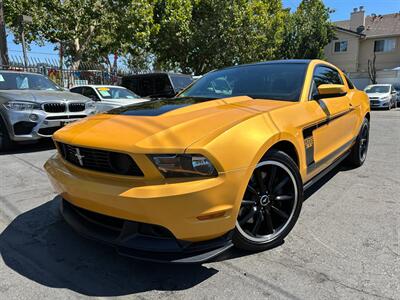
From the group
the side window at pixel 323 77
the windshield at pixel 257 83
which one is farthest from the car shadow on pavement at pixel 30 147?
the side window at pixel 323 77

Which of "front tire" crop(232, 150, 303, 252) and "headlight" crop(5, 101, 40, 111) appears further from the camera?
"headlight" crop(5, 101, 40, 111)

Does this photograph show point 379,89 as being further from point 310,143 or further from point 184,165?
point 184,165

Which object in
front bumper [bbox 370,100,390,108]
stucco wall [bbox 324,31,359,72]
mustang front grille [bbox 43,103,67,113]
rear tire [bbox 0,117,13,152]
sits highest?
stucco wall [bbox 324,31,359,72]

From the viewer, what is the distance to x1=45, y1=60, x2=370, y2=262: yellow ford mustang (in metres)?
2.06

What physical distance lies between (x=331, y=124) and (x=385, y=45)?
121 ft

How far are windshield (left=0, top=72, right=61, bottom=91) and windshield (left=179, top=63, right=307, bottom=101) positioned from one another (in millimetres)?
4652

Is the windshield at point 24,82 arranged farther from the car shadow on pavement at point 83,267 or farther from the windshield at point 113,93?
the car shadow on pavement at point 83,267

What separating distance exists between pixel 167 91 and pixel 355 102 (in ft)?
23.4

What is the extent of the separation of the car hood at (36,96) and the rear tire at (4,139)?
50 centimetres

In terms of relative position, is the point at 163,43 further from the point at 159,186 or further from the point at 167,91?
the point at 159,186

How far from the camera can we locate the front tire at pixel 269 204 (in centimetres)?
245

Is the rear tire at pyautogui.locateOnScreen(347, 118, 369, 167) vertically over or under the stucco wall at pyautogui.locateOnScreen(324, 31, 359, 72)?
under

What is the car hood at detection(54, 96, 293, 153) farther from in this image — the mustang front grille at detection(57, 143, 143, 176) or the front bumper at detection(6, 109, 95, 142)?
the front bumper at detection(6, 109, 95, 142)

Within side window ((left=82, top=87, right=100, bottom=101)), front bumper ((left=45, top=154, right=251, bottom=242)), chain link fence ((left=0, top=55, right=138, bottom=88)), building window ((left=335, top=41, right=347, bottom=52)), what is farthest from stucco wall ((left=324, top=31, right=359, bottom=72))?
front bumper ((left=45, top=154, right=251, bottom=242))
